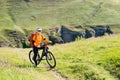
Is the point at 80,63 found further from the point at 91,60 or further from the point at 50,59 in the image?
the point at 50,59

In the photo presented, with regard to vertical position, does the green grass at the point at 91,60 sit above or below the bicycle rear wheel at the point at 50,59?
below

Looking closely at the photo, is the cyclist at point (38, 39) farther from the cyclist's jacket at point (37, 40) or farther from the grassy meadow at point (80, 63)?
the grassy meadow at point (80, 63)

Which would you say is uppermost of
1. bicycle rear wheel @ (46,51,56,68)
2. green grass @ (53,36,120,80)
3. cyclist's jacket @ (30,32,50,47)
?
cyclist's jacket @ (30,32,50,47)

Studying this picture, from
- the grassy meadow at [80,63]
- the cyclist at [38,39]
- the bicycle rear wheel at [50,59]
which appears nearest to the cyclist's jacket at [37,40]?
the cyclist at [38,39]

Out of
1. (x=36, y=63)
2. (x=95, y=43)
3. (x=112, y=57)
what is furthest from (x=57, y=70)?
(x=95, y=43)

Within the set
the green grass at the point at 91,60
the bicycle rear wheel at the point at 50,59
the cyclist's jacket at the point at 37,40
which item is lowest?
the green grass at the point at 91,60

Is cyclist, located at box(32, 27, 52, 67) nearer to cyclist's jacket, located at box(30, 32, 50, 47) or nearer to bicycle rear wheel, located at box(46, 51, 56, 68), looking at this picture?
cyclist's jacket, located at box(30, 32, 50, 47)

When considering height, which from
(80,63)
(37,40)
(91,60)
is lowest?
(91,60)

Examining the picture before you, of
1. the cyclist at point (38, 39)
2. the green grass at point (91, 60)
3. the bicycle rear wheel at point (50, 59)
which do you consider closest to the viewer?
the cyclist at point (38, 39)

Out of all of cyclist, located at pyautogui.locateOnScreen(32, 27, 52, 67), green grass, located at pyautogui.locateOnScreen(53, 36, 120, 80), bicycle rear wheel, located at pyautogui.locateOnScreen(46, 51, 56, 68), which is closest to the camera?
cyclist, located at pyautogui.locateOnScreen(32, 27, 52, 67)

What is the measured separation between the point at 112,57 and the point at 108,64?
74.5 inches

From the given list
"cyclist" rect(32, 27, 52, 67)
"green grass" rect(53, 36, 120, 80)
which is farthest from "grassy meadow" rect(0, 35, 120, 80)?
"cyclist" rect(32, 27, 52, 67)

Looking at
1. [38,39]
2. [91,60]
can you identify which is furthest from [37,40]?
[91,60]

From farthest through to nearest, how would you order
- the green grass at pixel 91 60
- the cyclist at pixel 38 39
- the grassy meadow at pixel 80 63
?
1. the green grass at pixel 91 60
2. the grassy meadow at pixel 80 63
3. the cyclist at pixel 38 39
